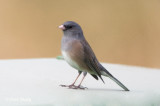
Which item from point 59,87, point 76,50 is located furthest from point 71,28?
point 59,87

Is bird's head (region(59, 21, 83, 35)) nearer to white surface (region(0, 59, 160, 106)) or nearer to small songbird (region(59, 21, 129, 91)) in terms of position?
small songbird (region(59, 21, 129, 91))

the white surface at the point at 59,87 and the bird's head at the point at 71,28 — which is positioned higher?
the bird's head at the point at 71,28

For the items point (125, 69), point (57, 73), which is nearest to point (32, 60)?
point (57, 73)

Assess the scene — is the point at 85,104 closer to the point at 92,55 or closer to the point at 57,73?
the point at 92,55

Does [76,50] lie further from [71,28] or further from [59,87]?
[59,87]

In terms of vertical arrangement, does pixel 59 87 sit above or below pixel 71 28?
below

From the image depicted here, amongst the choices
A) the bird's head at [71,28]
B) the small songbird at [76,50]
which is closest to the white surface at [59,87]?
the small songbird at [76,50]

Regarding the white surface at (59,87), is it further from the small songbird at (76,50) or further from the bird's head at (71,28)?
the bird's head at (71,28)

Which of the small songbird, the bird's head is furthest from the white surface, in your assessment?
the bird's head
